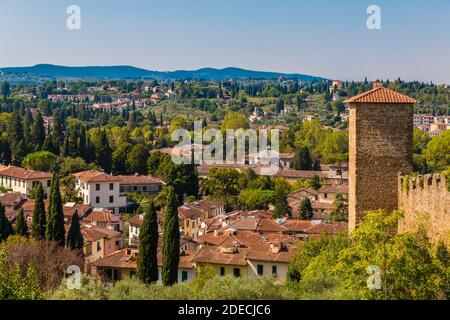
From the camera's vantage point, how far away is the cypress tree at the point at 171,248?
24656 millimetres

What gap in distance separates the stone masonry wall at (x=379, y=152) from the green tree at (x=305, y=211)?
26.9 metres

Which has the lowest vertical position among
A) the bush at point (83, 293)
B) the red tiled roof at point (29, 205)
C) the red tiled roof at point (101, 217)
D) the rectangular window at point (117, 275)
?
the rectangular window at point (117, 275)

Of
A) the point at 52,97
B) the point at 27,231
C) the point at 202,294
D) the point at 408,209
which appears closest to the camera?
the point at 202,294

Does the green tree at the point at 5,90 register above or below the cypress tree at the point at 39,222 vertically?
above

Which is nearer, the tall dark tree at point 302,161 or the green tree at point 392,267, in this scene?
the green tree at point 392,267

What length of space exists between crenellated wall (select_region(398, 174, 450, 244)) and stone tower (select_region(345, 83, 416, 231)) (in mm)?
317

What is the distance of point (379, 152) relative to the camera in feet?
55.0

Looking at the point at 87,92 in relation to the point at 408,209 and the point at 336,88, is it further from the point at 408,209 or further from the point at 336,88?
the point at 408,209

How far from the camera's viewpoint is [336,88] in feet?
508

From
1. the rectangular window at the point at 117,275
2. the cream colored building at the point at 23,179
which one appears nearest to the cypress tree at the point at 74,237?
the rectangular window at the point at 117,275

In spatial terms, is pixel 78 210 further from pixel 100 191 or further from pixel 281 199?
pixel 281 199

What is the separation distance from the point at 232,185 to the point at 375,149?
34011 millimetres

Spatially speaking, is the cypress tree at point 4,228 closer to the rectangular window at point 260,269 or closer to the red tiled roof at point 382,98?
the rectangular window at point 260,269
